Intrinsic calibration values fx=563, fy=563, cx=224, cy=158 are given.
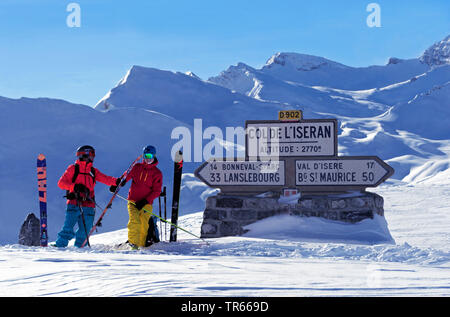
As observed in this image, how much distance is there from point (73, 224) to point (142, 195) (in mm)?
1195

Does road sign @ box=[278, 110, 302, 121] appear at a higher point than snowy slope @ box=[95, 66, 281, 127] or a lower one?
lower

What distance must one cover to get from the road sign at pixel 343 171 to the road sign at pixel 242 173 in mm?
382

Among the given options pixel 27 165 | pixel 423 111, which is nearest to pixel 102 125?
pixel 27 165

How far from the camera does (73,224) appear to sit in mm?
8672

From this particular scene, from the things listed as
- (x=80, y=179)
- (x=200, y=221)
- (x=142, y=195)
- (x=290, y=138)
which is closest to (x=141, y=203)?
(x=142, y=195)

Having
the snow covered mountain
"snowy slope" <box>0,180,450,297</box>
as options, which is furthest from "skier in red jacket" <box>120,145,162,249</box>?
the snow covered mountain

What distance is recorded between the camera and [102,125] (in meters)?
40.5

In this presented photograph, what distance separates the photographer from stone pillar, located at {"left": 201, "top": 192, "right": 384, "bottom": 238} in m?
9.70

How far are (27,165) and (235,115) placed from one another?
47.7m

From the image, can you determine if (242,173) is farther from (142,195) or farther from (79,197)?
(79,197)

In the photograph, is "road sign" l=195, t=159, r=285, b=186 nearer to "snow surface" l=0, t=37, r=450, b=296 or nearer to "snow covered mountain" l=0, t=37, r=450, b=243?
"snow surface" l=0, t=37, r=450, b=296

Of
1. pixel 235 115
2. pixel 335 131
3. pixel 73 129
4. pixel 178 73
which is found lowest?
pixel 335 131

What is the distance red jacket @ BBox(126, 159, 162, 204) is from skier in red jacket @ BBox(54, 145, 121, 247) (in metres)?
0.33
